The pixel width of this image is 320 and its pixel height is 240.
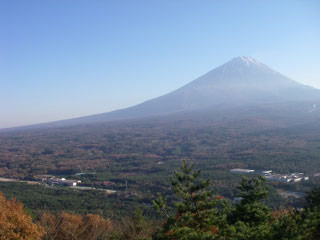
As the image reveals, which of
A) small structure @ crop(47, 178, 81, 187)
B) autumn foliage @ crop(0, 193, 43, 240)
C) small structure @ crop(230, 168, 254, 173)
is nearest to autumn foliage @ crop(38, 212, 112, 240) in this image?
autumn foliage @ crop(0, 193, 43, 240)

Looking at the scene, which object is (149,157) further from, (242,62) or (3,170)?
(242,62)

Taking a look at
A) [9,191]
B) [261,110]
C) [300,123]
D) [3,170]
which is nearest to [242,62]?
[261,110]

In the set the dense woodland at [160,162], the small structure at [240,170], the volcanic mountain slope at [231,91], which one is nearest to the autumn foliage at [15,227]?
the dense woodland at [160,162]

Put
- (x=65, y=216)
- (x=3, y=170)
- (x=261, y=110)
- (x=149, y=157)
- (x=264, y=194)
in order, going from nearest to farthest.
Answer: (x=264, y=194)
(x=65, y=216)
(x=3, y=170)
(x=149, y=157)
(x=261, y=110)

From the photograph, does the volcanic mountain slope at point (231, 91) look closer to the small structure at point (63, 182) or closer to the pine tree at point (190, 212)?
the small structure at point (63, 182)

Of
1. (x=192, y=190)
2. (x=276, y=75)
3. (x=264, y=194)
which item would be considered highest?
(x=276, y=75)

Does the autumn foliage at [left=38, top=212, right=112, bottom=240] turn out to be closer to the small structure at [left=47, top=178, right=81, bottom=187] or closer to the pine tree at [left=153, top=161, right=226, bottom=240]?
the pine tree at [left=153, top=161, right=226, bottom=240]

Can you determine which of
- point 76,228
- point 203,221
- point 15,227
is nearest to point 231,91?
point 76,228

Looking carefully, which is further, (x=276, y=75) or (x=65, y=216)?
(x=276, y=75)

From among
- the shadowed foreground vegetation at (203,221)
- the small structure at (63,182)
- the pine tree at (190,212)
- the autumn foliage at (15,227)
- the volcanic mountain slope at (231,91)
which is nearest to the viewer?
the shadowed foreground vegetation at (203,221)
